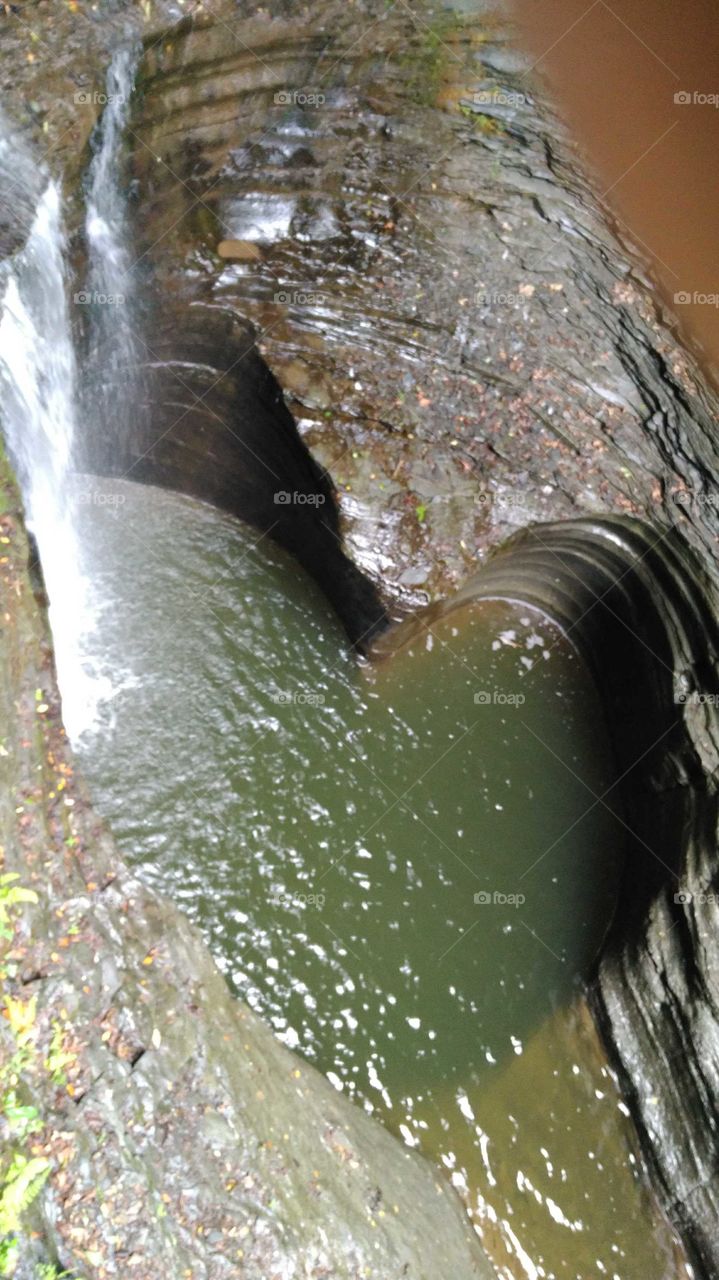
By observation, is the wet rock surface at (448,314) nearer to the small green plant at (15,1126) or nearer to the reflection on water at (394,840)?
the reflection on water at (394,840)

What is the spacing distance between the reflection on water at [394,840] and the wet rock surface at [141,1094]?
474mm

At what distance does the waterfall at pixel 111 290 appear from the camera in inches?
194

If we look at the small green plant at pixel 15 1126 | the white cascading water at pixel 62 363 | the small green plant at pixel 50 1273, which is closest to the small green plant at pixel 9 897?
the small green plant at pixel 15 1126

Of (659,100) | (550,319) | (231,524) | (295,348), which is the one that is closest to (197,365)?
(295,348)

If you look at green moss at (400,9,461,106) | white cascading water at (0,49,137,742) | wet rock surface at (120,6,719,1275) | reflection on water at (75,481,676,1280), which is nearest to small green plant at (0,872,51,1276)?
reflection on water at (75,481,676,1280)

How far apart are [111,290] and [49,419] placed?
862mm

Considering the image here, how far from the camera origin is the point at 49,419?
17.4 ft

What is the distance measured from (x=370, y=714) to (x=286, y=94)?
403cm

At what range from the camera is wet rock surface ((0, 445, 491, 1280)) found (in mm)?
3078

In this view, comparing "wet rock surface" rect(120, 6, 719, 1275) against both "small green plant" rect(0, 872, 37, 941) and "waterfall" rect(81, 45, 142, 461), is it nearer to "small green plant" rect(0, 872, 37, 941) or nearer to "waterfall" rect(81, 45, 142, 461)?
"waterfall" rect(81, 45, 142, 461)

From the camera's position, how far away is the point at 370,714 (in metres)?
5.66

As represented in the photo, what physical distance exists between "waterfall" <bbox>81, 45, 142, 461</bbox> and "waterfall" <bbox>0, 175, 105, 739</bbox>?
0.66 feet

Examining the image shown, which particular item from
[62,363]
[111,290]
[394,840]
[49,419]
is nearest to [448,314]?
[111,290]

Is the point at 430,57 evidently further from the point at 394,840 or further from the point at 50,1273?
the point at 50,1273
